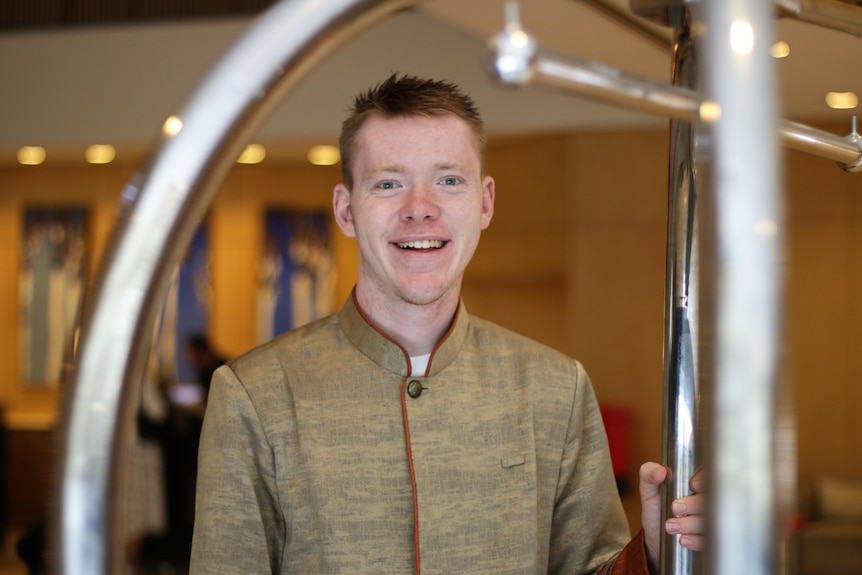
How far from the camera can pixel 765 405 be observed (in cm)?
43

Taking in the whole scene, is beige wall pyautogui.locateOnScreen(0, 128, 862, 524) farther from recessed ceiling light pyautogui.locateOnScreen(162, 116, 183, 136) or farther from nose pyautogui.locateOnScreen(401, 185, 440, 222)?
recessed ceiling light pyautogui.locateOnScreen(162, 116, 183, 136)

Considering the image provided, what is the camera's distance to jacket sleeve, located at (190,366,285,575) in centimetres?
114

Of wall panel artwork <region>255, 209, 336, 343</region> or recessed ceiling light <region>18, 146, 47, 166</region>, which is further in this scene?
wall panel artwork <region>255, 209, 336, 343</region>

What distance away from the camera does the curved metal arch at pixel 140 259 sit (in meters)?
0.46

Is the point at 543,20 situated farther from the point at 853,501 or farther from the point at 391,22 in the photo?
the point at 853,501

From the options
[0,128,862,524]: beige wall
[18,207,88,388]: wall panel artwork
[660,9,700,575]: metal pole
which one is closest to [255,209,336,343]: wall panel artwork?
[18,207,88,388]: wall panel artwork

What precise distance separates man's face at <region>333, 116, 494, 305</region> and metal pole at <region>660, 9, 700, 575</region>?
452mm

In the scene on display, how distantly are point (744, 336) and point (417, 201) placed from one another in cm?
81

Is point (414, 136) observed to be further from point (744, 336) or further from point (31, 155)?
point (31, 155)

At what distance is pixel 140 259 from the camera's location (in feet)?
1.53

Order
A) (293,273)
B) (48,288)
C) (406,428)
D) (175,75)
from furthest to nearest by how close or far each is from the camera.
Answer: (293,273)
(48,288)
(175,75)
(406,428)

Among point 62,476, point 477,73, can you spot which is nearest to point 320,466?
point 62,476

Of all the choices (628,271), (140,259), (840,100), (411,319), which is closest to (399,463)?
(411,319)

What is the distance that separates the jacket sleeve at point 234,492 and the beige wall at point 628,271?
15.1 ft
